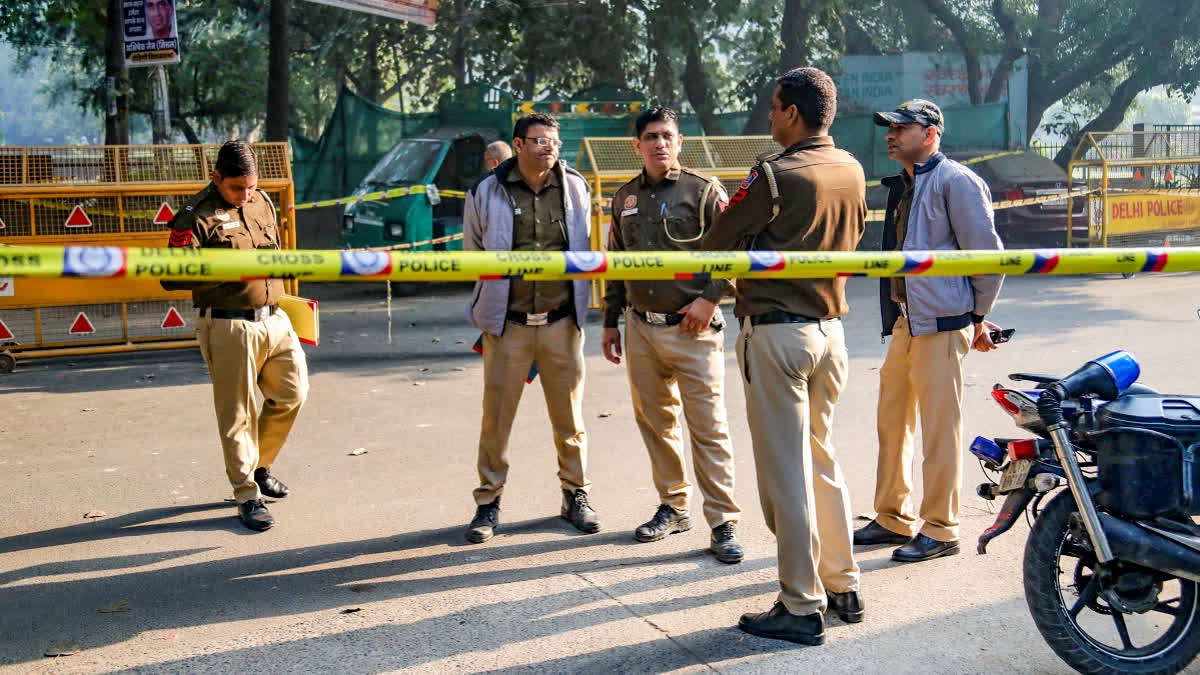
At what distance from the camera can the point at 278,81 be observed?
18.5m

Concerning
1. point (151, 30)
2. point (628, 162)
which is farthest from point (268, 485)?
point (151, 30)

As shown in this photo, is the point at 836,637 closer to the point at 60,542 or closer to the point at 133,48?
the point at 60,542

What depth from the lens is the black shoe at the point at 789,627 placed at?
4273mm

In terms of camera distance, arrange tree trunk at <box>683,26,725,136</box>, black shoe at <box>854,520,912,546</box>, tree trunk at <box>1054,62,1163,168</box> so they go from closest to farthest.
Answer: black shoe at <box>854,520,912,546</box>, tree trunk at <box>683,26,725,136</box>, tree trunk at <box>1054,62,1163,168</box>

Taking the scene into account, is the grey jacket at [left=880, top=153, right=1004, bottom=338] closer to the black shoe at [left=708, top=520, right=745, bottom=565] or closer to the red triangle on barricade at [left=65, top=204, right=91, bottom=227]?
the black shoe at [left=708, top=520, right=745, bottom=565]

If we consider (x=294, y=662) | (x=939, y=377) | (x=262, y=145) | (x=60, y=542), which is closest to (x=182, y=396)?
(x=262, y=145)

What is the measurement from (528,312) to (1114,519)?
9.24 ft

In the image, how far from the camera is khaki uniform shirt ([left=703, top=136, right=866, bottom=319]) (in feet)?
14.0

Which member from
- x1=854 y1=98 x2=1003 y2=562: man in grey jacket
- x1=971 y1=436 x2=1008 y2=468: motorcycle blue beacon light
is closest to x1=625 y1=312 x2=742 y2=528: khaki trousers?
x1=854 y1=98 x2=1003 y2=562: man in grey jacket

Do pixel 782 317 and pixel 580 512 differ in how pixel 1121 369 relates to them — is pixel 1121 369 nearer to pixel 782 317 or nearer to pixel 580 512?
pixel 782 317

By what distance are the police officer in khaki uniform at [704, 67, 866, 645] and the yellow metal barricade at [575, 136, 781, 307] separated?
322 inches

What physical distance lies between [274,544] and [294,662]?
1.51 metres

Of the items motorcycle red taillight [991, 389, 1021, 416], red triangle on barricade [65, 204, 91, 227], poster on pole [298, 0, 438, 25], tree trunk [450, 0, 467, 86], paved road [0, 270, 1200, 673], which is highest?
tree trunk [450, 0, 467, 86]

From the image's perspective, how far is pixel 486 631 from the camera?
4484 mm
